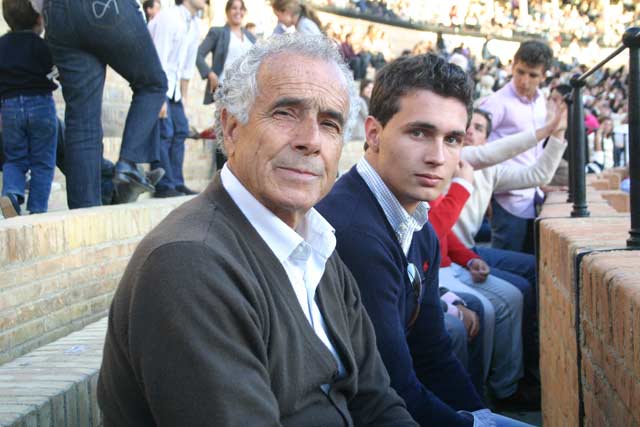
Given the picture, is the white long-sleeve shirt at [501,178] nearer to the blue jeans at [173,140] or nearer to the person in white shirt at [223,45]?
the blue jeans at [173,140]

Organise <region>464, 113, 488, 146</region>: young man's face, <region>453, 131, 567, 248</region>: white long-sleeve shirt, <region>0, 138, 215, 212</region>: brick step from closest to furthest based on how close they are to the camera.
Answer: <region>453, 131, 567, 248</region>: white long-sleeve shirt, <region>464, 113, 488, 146</region>: young man's face, <region>0, 138, 215, 212</region>: brick step

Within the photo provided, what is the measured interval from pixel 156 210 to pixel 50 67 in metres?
0.90

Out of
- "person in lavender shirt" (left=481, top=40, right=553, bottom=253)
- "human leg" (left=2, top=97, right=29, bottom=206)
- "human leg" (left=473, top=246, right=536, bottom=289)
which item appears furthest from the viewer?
"person in lavender shirt" (left=481, top=40, right=553, bottom=253)

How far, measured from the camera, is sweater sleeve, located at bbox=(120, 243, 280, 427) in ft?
5.15

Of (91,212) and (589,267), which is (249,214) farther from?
(91,212)

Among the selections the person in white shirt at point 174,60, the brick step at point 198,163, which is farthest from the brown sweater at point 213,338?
the brick step at point 198,163

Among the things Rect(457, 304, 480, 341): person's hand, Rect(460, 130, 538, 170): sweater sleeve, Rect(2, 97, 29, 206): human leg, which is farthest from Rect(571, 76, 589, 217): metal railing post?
Rect(2, 97, 29, 206): human leg

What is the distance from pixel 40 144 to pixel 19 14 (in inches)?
25.7

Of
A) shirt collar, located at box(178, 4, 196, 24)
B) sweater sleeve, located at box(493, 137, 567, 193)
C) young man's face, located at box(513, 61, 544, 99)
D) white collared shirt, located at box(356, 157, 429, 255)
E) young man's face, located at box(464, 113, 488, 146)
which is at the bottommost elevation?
sweater sleeve, located at box(493, 137, 567, 193)

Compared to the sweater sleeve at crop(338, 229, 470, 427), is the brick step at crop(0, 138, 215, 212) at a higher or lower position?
lower

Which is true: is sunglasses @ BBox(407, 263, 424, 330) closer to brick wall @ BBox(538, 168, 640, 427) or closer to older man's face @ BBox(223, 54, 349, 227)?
brick wall @ BBox(538, 168, 640, 427)

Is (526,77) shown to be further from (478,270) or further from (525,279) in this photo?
(478,270)

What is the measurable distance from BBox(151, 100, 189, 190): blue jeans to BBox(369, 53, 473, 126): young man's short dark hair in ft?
11.4

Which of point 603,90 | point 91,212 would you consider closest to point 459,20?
point 603,90
